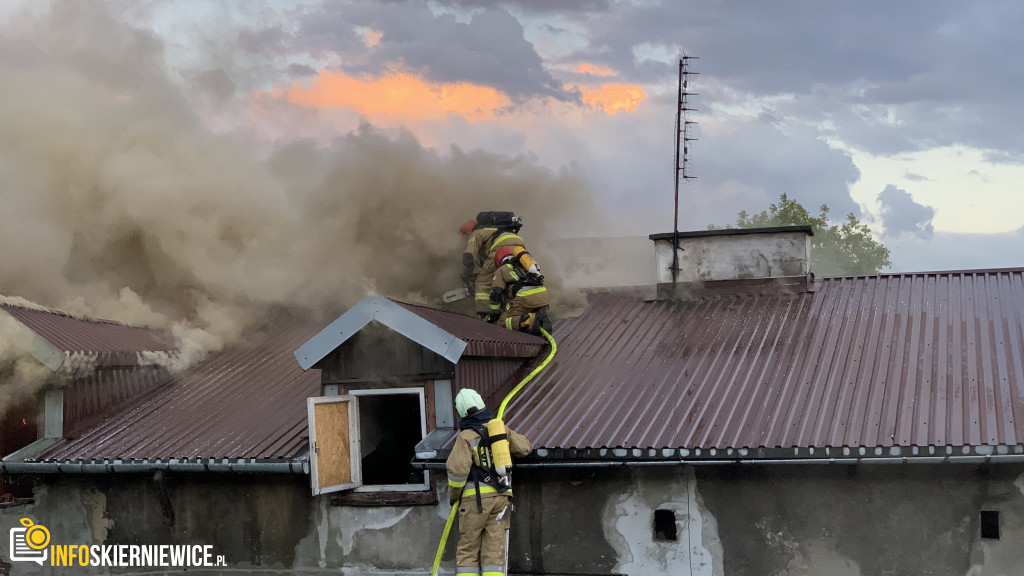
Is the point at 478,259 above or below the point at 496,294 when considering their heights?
above

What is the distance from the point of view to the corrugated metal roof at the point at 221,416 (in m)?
10.4

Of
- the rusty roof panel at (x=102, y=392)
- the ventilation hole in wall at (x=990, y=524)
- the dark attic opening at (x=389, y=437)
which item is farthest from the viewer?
the dark attic opening at (x=389, y=437)

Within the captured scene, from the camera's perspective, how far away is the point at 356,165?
47.9 feet

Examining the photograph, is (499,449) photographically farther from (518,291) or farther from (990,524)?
(990,524)

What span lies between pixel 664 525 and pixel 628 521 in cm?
33

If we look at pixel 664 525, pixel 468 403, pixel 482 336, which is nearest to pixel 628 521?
pixel 664 525

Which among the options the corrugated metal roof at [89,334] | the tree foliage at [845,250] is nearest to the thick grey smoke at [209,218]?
the corrugated metal roof at [89,334]

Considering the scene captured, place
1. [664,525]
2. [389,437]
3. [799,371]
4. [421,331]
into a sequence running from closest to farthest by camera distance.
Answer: [664,525], [421,331], [799,371], [389,437]

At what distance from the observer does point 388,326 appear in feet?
32.7

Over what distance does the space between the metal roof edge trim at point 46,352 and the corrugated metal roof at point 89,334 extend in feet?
0.14

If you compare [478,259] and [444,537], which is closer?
[444,537]

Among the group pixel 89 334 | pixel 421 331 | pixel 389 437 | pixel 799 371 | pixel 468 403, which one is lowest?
pixel 389 437
